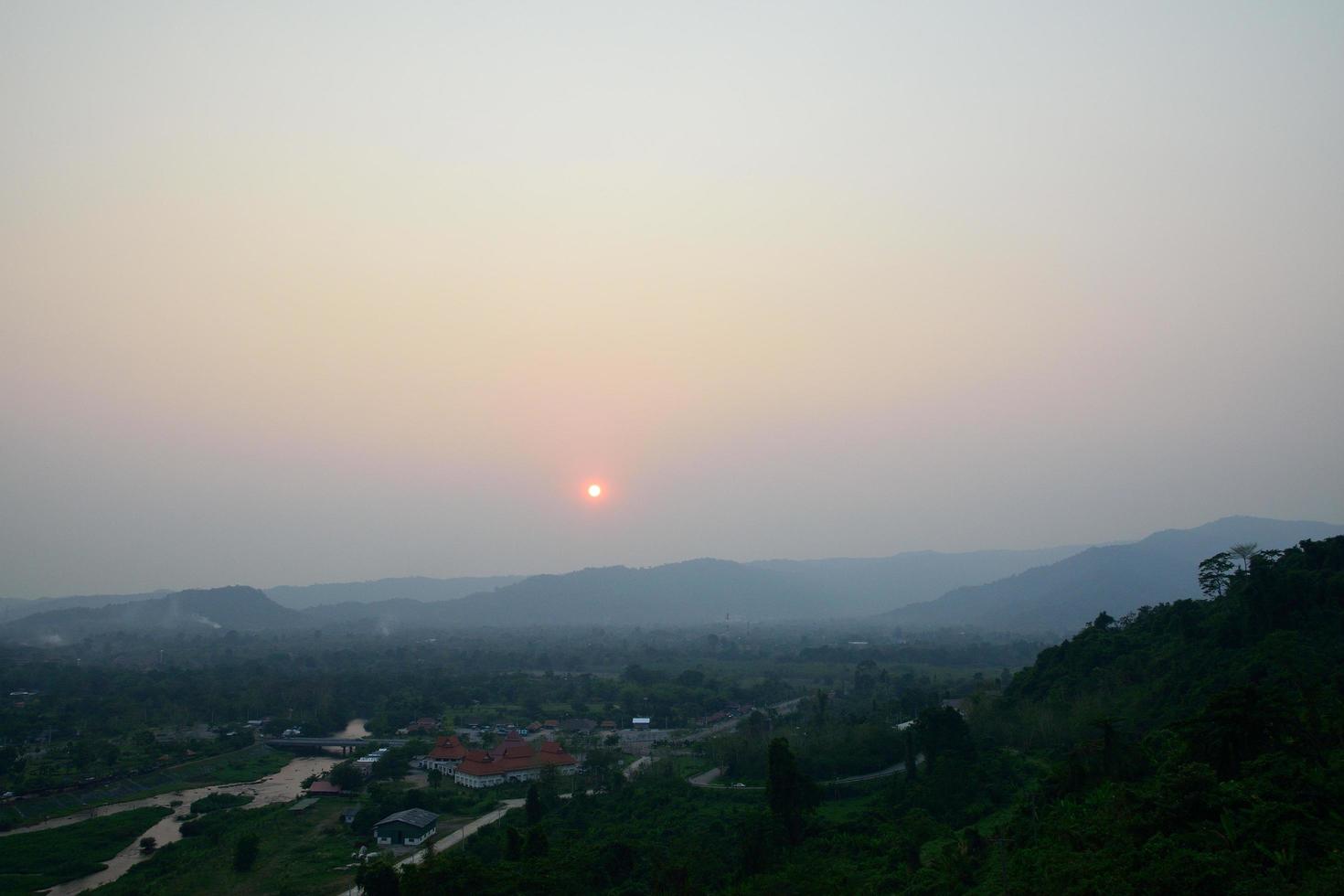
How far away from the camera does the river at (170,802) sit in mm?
30875

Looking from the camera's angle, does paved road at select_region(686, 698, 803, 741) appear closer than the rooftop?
No

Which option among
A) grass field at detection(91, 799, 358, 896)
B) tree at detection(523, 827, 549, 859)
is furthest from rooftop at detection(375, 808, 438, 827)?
tree at detection(523, 827, 549, 859)

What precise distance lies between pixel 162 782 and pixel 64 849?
1259 centimetres

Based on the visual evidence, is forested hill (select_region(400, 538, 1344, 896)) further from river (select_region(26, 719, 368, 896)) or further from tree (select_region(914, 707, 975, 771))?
river (select_region(26, 719, 368, 896))

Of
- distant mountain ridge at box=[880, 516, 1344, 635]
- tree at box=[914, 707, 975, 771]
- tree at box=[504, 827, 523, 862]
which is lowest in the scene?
distant mountain ridge at box=[880, 516, 1344, 635]

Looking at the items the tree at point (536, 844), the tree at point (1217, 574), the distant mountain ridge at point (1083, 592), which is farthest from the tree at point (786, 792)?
the distant mountain ridge at point (1083, 592)

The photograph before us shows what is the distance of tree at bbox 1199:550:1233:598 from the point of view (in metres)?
35.1

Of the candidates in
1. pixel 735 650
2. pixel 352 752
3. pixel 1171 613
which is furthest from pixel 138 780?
pixel 735 650

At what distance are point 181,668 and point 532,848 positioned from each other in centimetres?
9013

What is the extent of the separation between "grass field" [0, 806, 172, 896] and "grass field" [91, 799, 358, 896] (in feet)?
8.33

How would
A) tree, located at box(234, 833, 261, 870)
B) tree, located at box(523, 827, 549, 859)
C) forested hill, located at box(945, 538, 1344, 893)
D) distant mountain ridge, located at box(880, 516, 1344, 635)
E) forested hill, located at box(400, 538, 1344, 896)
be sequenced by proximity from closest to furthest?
forested hill, located at box(945, 538, 1344, 893), forested hill, located at box(400, 538, 1344, 896), tree, located at box(523, 827, 549, 859), tree, located at box(234, 833, 261, 870), distant mountain ridge, located at box(880, 516, 1344, 635)

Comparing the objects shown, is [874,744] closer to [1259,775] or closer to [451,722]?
[1259,775]

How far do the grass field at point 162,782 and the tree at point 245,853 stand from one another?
41.2ft

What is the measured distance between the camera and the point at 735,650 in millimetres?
116500
